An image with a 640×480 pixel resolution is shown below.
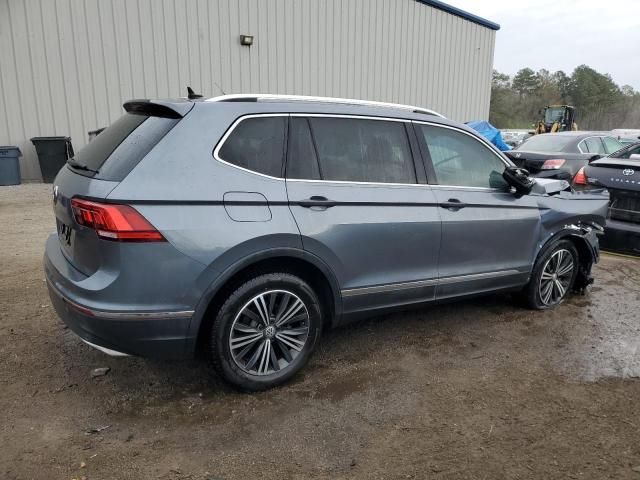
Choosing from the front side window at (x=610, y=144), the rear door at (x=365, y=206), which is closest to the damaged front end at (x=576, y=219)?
the rear door at (x=365, y=206)

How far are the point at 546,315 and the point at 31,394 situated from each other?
411cm

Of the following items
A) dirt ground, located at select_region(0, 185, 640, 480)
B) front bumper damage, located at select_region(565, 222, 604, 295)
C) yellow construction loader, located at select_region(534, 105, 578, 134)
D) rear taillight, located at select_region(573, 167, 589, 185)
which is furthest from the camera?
yellow construction loader, located at select_region(534, 105, 578, 134)

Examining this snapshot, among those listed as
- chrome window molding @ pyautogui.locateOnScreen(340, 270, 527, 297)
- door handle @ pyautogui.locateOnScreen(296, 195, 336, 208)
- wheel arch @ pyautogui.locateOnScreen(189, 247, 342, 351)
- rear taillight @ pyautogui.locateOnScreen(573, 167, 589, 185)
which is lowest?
chrome window molding @ pyautogui.locateOnScreen(340, 270, 527, 297)

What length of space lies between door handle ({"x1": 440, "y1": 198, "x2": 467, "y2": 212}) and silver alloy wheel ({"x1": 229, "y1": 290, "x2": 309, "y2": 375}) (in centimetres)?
133

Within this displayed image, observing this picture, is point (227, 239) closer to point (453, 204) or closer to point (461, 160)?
→ point (453, 204)

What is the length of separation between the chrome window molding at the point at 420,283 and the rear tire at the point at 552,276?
319 mm

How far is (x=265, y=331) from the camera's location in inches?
125

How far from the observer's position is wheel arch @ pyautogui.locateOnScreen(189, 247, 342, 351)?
2.90 meters

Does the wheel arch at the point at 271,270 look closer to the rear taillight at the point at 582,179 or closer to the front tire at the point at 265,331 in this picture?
the front tire at the point at 265,331

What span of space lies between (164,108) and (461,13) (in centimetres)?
1739

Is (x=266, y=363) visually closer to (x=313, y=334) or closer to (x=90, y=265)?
(x=313, y=334)

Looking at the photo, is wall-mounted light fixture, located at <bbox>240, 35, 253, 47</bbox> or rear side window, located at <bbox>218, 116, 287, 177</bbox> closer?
rear side window, located at <bbox>218, 116, 287, 177</bbox>

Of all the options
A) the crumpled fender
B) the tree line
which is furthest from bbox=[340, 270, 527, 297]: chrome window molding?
the tree line

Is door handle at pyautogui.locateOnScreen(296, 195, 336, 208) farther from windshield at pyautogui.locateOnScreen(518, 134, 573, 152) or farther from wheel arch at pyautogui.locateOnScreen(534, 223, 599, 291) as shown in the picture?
windshield at pyautogui.locateOnScreen(518, 134, 573, 152)
